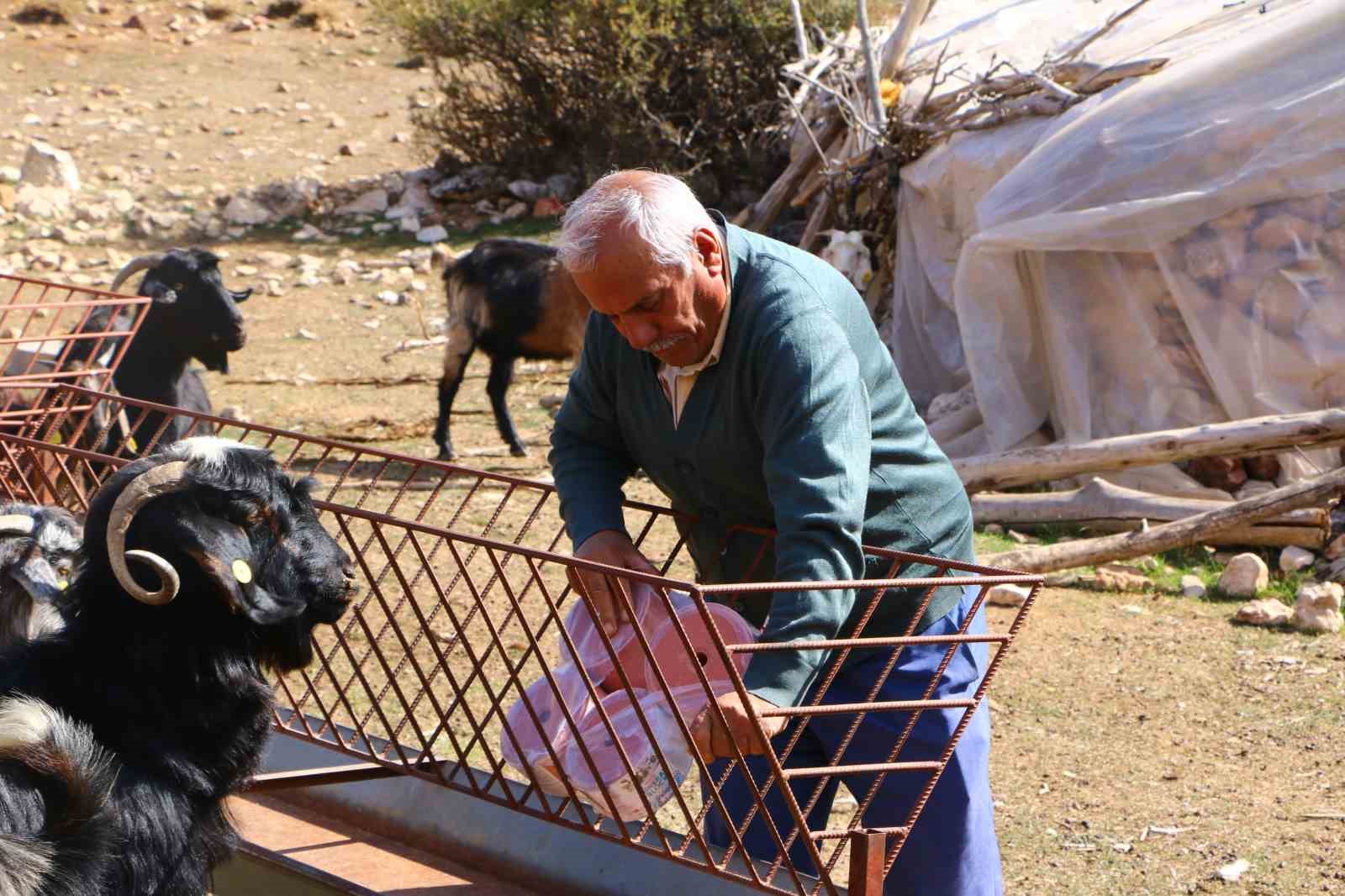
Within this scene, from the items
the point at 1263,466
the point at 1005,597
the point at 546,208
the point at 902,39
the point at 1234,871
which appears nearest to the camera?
the point at 1234,871

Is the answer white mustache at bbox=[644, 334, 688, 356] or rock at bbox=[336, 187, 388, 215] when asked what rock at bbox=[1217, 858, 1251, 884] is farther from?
rock at bbox=[336, 187, 388, 215]

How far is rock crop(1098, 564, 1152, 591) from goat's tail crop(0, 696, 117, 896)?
4.49m

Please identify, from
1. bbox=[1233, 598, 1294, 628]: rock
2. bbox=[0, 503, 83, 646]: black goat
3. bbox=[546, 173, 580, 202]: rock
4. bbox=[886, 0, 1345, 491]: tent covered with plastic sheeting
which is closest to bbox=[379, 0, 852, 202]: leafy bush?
bbox=[546, 173, 580, 202]: rock

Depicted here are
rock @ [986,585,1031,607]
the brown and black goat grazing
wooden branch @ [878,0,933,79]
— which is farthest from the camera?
wooden branch @ [878,0,933,79]

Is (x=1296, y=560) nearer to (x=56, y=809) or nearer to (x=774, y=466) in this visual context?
(x=774, y=466)

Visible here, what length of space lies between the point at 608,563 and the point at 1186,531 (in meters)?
3.98

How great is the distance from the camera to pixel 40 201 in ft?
43.7

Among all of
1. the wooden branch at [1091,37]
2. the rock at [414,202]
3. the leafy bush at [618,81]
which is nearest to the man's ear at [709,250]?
the wooden branch at [1091,37]

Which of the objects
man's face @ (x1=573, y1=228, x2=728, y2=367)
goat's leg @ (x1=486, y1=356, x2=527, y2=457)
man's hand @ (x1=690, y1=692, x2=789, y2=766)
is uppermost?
man's face @ (x1=573, y1=228, x2=728, y2=367)

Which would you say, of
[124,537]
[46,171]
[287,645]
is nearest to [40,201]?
[46,171]

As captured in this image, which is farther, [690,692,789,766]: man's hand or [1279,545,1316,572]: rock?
[1279,545,1316,572]: rock

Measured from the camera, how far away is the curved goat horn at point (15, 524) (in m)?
3.18

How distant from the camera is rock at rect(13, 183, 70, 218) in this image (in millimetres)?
13203

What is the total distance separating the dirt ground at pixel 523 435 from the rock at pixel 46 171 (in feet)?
1.35
